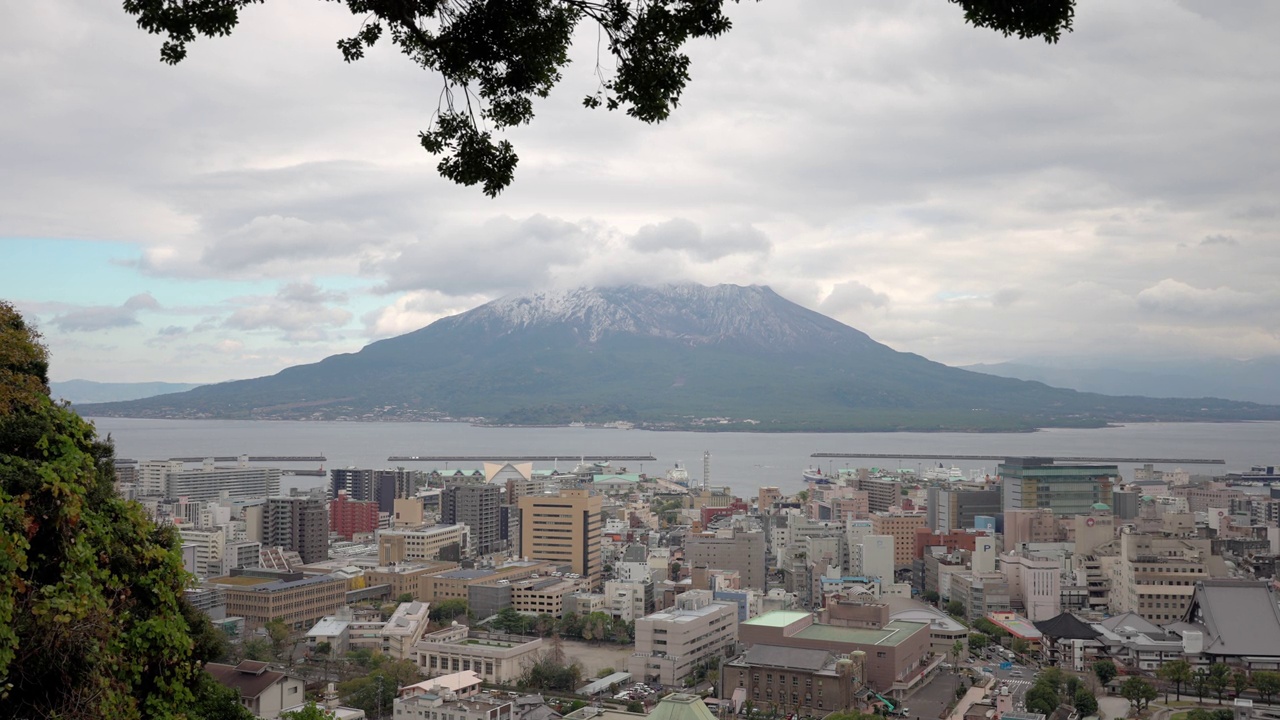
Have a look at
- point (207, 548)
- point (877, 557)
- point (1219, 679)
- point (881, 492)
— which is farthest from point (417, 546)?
point (881, 492)

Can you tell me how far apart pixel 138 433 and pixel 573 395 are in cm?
2745

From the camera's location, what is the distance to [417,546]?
20172 mm

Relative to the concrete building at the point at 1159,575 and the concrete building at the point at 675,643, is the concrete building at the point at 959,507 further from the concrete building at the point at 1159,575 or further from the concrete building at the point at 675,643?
the concrete building at the point at 675,643

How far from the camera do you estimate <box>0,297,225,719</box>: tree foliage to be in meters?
1.87

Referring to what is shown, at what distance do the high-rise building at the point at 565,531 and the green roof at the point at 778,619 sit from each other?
6599mm

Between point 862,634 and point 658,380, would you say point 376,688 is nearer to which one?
A: point 862,634

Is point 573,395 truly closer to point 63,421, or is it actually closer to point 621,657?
point 621,657

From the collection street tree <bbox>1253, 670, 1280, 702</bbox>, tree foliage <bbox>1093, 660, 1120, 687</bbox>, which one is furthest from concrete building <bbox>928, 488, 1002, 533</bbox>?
street tree <bbox>1253, 670, 1280, 702</bbox>

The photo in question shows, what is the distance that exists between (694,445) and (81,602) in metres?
58.9

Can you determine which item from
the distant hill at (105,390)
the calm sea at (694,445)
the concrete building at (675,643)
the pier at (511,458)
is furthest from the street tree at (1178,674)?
the distant hill at (105,390)

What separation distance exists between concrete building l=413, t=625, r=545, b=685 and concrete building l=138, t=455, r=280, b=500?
18.8 metres

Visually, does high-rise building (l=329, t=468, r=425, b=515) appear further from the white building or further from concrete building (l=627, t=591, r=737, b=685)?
concrete building (l=627, t=591, r=737, b=685)

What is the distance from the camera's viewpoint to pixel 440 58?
1921mm

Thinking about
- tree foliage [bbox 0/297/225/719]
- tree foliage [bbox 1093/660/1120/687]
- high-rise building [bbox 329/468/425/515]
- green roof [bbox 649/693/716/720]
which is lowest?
tree foliage [bbox 1093/660/1120/687]
